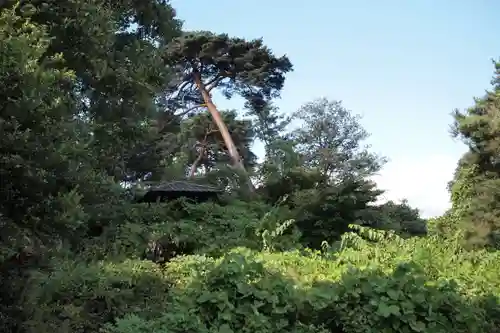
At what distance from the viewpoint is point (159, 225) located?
40.0ft

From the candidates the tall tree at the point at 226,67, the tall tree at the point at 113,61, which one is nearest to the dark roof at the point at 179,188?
the tall tree at the point at 226,67

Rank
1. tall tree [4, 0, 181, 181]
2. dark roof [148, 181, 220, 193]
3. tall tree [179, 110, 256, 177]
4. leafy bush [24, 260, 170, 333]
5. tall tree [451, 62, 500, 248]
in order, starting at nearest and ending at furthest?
leafy bush [24, 260, 170, 333] → tall tree [4, 0, 181, 181] → tall tree [451, 62, 500, 248] → dark roof [148, 181, 220, 193] → tall tree [179, 110, 256, 177]

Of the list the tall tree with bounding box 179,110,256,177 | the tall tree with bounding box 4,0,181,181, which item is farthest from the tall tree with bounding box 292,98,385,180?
the tall tree with bounding box 4,0,181,181

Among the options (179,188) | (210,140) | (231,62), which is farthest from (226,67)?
(179,188)

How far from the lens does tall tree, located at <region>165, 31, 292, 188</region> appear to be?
20.7 m

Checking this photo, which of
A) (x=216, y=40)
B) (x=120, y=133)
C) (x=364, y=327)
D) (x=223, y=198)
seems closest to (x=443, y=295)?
(x=364, y=327)

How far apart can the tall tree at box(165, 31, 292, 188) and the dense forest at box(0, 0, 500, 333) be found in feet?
14.1

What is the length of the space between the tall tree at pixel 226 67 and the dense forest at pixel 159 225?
14.1ft

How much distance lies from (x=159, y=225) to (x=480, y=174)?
29.1 ft

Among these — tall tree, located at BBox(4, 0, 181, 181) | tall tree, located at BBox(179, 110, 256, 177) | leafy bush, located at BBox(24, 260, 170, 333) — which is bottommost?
leafy bush, located at BBox(24, 260, 170, 333)

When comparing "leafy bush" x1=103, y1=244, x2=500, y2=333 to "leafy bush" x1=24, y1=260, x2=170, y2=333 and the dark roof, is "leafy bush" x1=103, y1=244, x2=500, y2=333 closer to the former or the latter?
"leafy bush" x1=24, y1=260, x2=170, y2=333

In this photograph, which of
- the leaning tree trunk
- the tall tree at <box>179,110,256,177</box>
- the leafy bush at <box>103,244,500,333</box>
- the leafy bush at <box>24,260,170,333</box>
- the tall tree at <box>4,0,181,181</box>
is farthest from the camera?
the tall tree at <box>179,110,256,177</box>

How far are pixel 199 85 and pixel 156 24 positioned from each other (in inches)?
Result: 508

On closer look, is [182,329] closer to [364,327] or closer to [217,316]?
[217,316]
